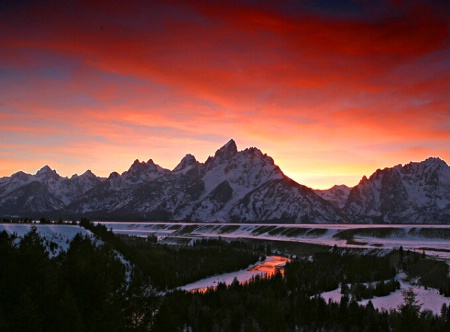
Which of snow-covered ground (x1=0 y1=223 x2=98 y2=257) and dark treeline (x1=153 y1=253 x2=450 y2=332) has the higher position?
snow-covered ground (x1=0 y1=223 x2=98 y2=257)

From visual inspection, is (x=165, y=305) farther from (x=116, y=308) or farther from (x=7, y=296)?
(x=7, y=296)

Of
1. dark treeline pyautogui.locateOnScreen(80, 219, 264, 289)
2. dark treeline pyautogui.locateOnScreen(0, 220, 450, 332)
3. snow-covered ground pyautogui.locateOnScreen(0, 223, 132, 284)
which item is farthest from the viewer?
dark treeline pyautogui.locateOnScreen(80, 219, 264, 289)

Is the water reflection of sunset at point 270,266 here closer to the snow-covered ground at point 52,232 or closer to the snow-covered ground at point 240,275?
the snow-covered ground at point 240,275

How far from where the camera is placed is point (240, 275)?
13088 centimetres

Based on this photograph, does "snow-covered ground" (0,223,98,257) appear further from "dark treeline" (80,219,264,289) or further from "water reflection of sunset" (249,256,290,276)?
"water reflection of sunset" (249,256,290,276)

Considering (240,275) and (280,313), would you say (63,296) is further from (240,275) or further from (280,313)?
(240,275)

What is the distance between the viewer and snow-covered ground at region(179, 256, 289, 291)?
113 m

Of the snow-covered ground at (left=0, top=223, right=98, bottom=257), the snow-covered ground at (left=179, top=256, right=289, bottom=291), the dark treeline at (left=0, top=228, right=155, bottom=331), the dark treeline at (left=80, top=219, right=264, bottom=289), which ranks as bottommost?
the snow-covered ground at (left=179, top=256, right=289, bottom=291)

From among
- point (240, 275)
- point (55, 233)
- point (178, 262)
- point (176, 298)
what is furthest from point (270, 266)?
point (176, 298)

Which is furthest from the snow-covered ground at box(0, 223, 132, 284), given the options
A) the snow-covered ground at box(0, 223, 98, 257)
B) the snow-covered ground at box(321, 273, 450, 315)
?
the snow-covered ground at box(321, 273, 450, 315)

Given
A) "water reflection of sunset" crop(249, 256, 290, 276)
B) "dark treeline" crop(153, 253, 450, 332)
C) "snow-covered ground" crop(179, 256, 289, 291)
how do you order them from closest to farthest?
"dark treeline" crop(153, 253, 450, 332), "snow-covered ground" crop(179, 256, 289, 291), "water reflection of sunset" crop(249, 256, 290, 276)

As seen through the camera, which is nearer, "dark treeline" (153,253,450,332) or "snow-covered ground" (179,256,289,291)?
"dark treeline" (153,253,450,332)

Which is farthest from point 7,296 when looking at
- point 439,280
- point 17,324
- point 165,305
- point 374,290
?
point 439,280

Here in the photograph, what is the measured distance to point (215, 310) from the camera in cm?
7531
